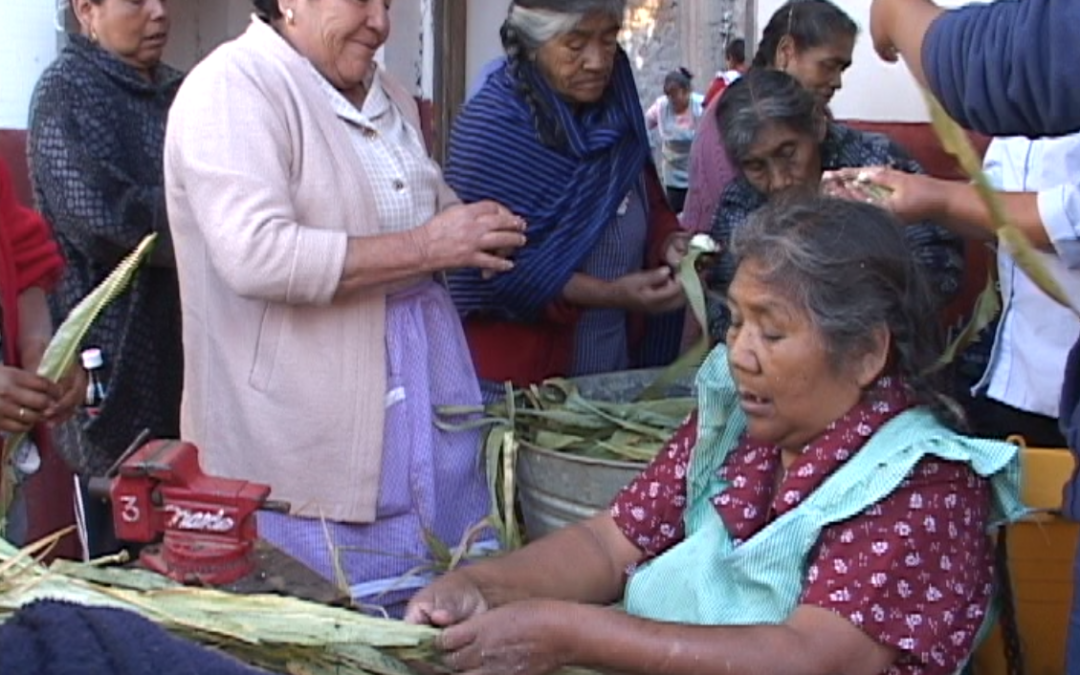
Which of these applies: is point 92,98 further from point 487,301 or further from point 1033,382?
point 1033,382

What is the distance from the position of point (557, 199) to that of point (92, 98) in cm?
109

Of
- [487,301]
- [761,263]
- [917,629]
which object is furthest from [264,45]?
[917,629]

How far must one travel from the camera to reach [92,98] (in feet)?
11.1

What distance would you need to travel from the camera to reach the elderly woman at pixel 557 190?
324 cm

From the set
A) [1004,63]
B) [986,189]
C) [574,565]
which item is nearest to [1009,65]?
[1004,63]

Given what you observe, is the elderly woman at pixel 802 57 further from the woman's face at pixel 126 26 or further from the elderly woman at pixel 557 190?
the woman's face at pixel 126 26

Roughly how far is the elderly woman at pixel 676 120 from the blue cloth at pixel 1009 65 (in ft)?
19.7

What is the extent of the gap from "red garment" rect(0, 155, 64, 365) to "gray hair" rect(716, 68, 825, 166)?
1.57 metres

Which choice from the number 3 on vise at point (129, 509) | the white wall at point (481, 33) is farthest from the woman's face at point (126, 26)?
the white wall at point (481, 33)

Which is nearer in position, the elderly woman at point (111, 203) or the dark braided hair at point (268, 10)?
the dark braided hair at point (268, 10)

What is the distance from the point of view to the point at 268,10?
2768 mm

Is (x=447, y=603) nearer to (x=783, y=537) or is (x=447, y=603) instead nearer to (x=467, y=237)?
(x=783, y=537)

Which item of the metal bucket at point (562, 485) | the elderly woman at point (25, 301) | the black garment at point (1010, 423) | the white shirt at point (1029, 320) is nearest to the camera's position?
the metal bucket at point (562, 485)

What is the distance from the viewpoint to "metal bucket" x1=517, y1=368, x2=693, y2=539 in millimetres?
2451
